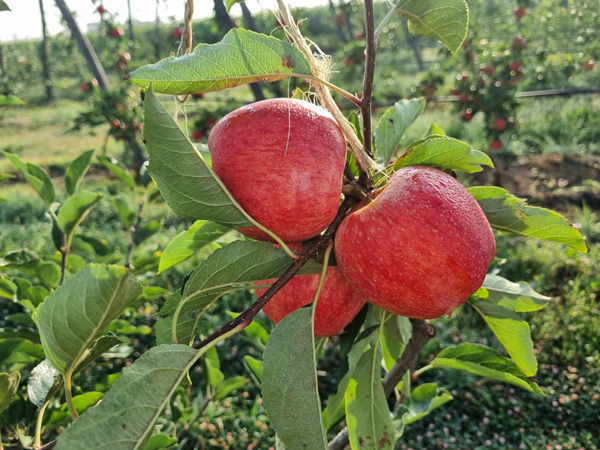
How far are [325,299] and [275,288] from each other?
0.14 meters

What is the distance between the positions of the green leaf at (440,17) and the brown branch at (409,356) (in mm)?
452

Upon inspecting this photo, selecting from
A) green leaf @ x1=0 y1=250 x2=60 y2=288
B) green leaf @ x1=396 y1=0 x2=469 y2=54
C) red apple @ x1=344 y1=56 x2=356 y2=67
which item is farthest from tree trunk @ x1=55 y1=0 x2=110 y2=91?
green leaf @ x1=396 y1=0 x2=469 y2=54

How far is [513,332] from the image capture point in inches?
29.6

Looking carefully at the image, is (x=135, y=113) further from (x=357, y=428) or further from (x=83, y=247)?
(x=357, y=428)

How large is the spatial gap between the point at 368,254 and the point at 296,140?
15 cm

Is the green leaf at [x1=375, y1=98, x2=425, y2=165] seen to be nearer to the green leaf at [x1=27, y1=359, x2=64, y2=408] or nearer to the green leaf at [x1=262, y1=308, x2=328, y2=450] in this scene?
the green leaf at [x1=262, y1=308, x2=328, y2=450]

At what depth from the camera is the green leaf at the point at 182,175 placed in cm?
43

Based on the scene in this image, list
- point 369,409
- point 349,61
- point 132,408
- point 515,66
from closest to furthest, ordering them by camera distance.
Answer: point 132,408
point 369,409
point 515,66
point 349,61

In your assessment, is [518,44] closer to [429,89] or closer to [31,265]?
[429,89]

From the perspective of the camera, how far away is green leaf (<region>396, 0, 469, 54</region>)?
584mm

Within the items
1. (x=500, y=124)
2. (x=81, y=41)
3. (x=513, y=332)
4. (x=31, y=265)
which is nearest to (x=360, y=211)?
(x=513, y=332)

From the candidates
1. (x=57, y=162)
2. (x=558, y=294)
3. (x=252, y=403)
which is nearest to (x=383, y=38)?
(x=57, y=162)

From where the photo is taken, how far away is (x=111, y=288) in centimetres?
40

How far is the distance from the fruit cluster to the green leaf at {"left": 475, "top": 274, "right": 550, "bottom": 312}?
0.27 m
